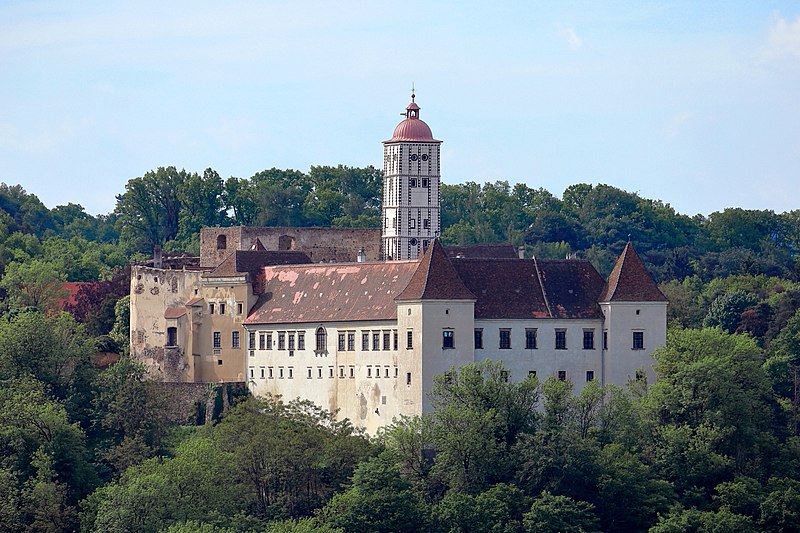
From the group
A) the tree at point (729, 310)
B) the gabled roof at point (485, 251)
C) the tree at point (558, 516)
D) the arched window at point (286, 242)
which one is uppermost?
the arched window at point (286, 242)

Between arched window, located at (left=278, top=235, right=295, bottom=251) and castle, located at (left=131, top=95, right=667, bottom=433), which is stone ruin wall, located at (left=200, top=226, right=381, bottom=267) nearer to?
arched window, located at (left=278, top=235, right=295, bottom=251)

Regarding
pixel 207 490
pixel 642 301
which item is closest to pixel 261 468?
pixel 207 490

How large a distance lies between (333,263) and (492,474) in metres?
16.9

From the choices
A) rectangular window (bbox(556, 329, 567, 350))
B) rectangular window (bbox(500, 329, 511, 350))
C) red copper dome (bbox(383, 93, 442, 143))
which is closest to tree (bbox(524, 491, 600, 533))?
rectangular window (bbox(500, 329, 511, 350))

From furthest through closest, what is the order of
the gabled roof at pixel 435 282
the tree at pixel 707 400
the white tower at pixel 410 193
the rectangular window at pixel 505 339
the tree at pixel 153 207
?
the tree at pixel 153 207, the white tower at pixel 410 193, the rectangular window at pixel 505 339, the tree at pixel 707 400, the gabled roof at pixel 435 282

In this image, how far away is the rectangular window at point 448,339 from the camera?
98.4 m

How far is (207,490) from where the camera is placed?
96250 millimetres

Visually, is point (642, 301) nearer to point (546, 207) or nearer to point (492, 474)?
point (492, 474)

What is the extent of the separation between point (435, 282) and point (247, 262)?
1362 centimetres

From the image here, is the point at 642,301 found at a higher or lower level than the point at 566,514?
higher

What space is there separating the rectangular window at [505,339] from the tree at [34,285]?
3051 centimetres

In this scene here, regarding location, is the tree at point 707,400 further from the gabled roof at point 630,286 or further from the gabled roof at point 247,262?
the gabled roof at point 247,262

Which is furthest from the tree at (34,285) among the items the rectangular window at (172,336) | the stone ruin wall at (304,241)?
the rectangular window at (172,336)

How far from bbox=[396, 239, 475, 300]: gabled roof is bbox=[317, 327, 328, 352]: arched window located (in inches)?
212
